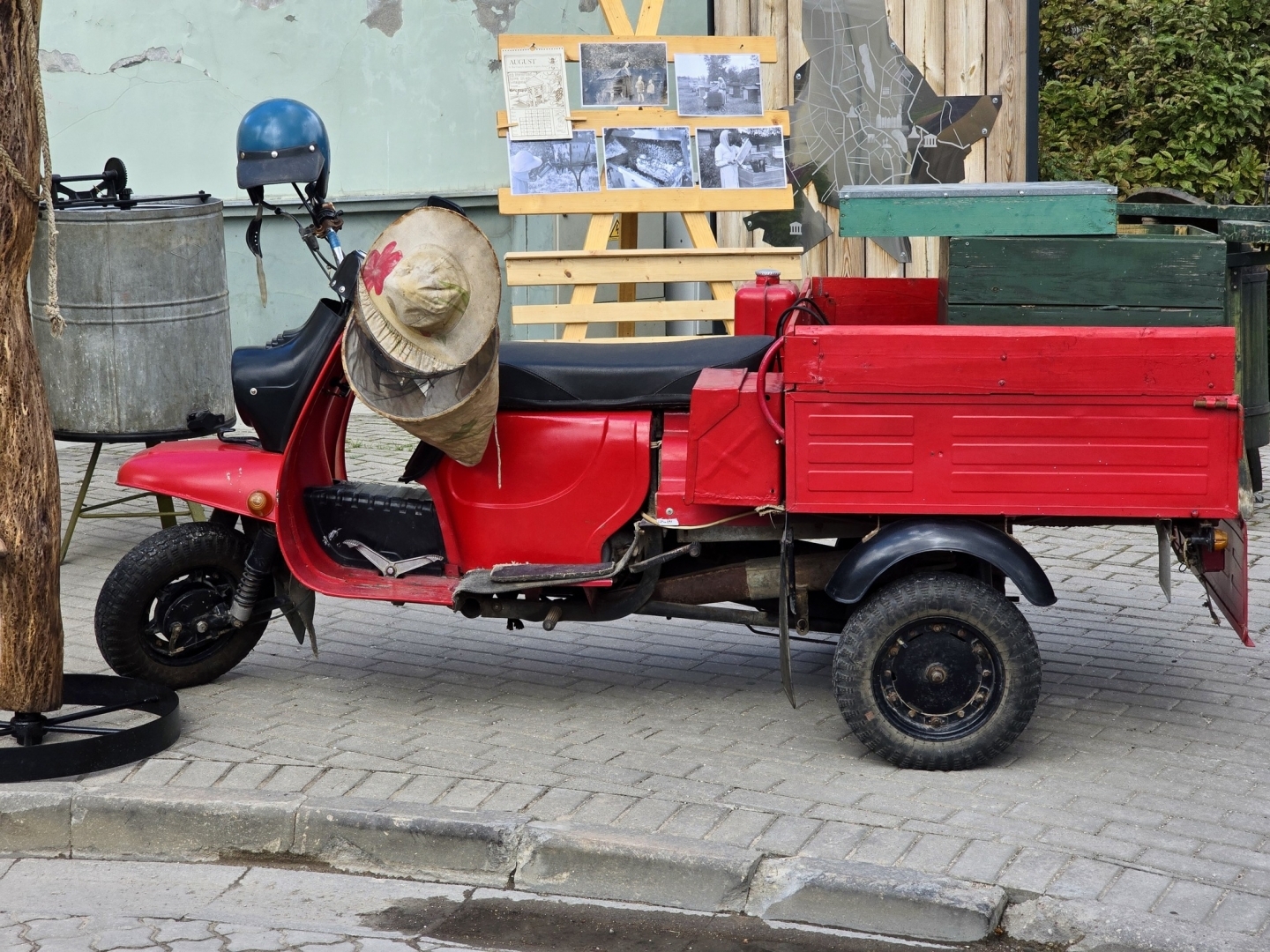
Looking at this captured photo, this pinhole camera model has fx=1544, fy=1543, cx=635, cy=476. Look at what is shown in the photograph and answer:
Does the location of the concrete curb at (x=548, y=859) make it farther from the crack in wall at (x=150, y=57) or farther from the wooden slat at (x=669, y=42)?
the crack in wall at (x=150, y=57)

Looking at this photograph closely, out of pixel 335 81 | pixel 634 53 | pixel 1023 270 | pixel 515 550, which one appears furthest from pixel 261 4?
pixel 1023 270

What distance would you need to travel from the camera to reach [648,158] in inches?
338

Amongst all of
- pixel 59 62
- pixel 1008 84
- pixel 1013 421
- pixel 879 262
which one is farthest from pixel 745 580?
pixel 59 62

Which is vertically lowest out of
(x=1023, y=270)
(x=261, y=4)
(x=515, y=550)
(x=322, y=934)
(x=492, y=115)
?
(x=322, y=934)

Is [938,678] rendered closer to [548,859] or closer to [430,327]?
[548,859]

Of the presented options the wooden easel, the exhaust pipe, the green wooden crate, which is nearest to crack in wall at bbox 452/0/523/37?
the wooden easel

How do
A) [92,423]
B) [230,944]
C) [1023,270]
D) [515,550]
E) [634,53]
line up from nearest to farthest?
[230,944]
[1023,270]
[515,550]
[92,423]
[634,53]

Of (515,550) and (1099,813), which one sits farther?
(515,550)

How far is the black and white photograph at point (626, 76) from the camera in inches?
335

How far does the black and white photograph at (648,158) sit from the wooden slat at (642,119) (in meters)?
0.04

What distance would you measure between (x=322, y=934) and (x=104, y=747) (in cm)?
114

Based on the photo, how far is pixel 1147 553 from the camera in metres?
6.81

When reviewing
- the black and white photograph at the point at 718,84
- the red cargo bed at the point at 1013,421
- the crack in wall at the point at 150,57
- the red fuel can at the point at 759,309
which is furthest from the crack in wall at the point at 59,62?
the red cargo bed at the point at 1013,421

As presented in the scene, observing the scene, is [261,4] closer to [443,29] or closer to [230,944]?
[443,29]
